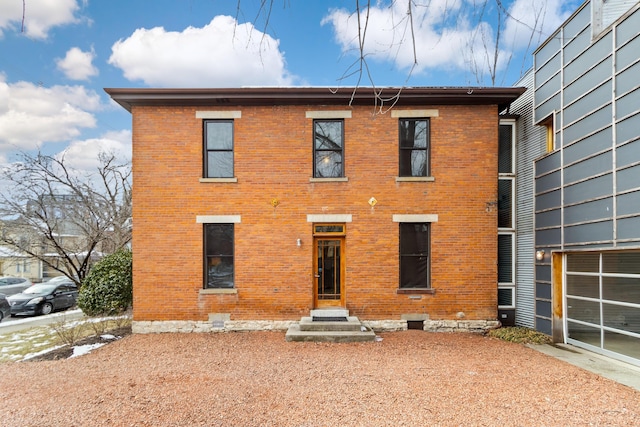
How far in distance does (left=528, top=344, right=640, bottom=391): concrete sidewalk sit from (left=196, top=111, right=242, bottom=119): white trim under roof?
9521 millimetres

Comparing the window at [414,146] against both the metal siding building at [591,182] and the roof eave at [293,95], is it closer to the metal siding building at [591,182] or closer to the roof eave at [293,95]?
the roof eave at [293,95]

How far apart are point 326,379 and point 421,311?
4.39 m

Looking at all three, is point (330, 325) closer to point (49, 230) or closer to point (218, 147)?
point (218, 147)

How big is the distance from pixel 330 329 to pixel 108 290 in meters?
7.01

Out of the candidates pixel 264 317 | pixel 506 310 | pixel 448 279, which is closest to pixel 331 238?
pixel 264 317

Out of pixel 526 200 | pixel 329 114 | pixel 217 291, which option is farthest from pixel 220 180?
pixel 526 200

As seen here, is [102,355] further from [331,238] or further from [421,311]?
[421,311]

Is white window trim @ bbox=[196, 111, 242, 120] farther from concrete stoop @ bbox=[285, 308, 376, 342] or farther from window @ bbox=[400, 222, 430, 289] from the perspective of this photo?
concrete stoop @ bbox=[285, 308, 376, 342]

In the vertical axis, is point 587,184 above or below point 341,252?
above

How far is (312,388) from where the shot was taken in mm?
5367

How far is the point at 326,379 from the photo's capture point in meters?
5.74

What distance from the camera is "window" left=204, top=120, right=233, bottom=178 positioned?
31.1 ft

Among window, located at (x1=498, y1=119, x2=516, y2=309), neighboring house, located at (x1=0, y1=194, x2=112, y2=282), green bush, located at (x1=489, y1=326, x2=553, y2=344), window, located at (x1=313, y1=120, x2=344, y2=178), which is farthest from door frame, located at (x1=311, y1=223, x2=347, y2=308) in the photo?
neighboring house, located at (x1=0, y1=194, x2=112, y2=282)

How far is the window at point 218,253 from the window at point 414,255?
479 centimetres
